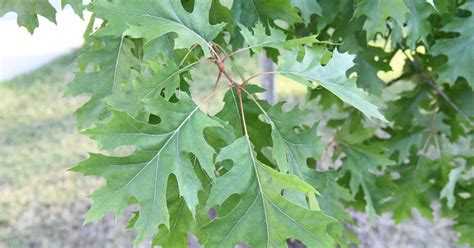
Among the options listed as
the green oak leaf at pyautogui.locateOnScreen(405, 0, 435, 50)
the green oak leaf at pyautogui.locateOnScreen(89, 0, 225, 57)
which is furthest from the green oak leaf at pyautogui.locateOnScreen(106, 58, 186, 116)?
the green oak leaf at pyautogui.locateOnScreen(405, 0, 435, 50)

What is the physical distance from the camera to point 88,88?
1.62 metres

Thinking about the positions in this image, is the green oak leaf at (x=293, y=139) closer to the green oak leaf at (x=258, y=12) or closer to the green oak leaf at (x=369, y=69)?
the green oak leaf at (x=258, y=12)

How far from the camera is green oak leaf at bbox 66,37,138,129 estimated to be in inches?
63.5

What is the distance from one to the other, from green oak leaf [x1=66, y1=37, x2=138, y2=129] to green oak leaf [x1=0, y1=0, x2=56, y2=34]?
0.14 metres

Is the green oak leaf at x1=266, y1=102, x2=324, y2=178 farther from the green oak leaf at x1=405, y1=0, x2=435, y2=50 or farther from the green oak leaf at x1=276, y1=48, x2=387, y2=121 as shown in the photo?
the green oak leaf at x1=405, y1=0, x2=435, y2=50

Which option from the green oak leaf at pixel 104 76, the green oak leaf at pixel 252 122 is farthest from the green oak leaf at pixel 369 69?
the green oak leaf at pixel 104 76

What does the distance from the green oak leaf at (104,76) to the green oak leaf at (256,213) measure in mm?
508

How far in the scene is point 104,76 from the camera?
1.62 meters

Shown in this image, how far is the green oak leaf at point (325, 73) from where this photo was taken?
1.29 m

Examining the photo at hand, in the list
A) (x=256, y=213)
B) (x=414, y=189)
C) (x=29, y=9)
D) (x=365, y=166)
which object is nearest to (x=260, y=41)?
(x=256, y=213)

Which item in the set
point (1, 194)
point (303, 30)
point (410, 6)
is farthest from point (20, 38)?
point (410, 6)

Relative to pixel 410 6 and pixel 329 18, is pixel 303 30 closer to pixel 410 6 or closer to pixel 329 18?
pixel 329 18

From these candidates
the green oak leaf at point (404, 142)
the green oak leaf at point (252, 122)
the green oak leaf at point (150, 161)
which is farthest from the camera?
the green oak leaf at point (404, 142)

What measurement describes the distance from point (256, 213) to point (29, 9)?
0.80 m
